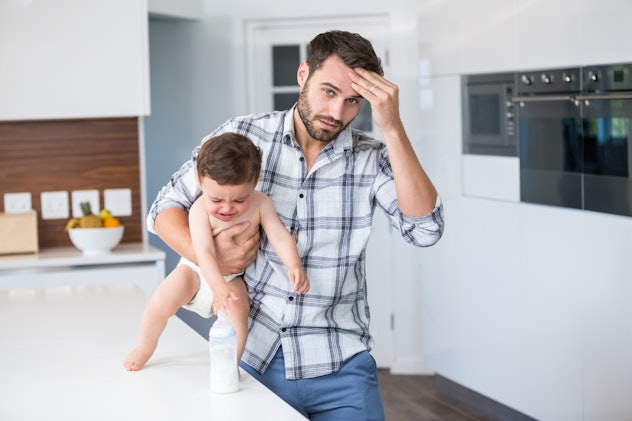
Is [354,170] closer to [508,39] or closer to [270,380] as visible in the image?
[270,380]

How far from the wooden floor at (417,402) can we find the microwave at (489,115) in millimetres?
1224

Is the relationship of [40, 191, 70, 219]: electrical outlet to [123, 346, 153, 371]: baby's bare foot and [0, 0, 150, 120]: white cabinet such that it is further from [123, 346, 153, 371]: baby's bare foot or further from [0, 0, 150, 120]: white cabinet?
[123, 346, 153, 371]: baby's bare foot

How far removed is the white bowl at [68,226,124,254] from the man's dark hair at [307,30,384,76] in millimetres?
2421

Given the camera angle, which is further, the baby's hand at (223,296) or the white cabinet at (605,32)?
the white cabinet at (605,32)

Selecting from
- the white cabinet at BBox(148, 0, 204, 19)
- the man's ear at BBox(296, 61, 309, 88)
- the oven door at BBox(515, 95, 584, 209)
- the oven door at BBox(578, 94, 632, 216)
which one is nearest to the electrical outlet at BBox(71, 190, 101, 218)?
the white cabinet at BBox(148, 0, 204, 19)

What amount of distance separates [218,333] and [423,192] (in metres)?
Answer: 0.56

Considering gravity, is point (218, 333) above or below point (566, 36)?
below

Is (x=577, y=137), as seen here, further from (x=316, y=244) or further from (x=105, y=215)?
(x=105, y=215)

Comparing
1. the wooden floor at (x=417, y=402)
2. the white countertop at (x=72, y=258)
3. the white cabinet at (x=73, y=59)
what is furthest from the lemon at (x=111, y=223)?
the wooden floor at (x=417, y=402)

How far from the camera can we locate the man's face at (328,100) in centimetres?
211

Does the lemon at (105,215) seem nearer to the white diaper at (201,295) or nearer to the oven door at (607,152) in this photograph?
the oven door at (607,152)

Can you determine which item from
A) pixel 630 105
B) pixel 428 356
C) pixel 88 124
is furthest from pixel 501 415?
pixel 88 124

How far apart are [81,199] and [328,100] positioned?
2891 millimetres

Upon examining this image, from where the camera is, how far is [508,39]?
4.14 meters
